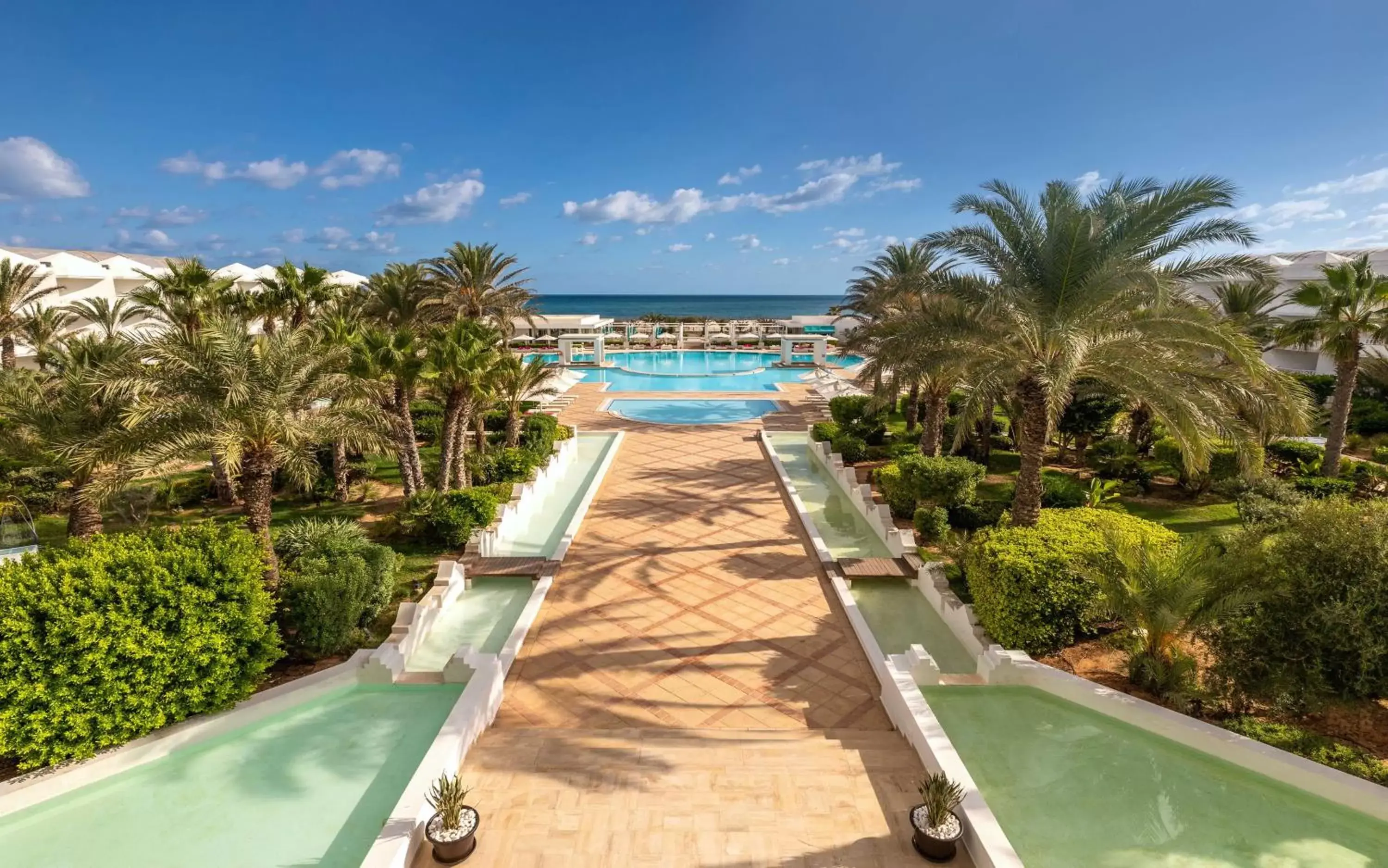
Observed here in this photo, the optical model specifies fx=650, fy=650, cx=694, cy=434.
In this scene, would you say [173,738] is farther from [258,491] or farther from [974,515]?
[974,515]

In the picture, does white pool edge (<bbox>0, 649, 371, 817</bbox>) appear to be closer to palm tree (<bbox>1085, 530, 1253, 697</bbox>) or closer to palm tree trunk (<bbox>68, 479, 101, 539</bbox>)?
palm tree trunk (<bbox>68, 479, 101, 539</bbox>)

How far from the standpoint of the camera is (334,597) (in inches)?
323

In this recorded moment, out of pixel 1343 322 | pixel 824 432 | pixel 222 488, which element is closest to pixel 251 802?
pixel 222 488

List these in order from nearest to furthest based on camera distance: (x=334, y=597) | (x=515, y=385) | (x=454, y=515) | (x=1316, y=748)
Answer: (x=1316, y=748) → (x=334, y=597) → (x=454, y=515) → (x=515, y=385)

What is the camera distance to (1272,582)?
6730 mm

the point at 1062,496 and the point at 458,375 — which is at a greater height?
the point at 458,375

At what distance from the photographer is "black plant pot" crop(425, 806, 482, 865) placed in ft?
15.8

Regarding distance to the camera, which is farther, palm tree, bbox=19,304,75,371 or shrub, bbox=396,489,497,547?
palm tree, bbox=19,304,75,371

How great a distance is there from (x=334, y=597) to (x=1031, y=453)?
10.3 m

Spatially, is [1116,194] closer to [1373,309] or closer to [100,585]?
[1373,309]

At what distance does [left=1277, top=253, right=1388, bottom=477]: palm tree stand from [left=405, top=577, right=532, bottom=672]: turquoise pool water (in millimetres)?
17207

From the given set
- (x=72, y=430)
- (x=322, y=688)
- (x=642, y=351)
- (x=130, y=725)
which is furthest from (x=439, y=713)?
(x=642, y=351)

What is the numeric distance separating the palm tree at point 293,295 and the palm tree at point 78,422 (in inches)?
299

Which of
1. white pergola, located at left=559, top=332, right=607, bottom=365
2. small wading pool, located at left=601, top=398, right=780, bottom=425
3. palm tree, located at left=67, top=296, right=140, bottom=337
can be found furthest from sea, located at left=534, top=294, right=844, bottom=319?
palm tree, located at left=67, top=296, right=140, bottom=337
